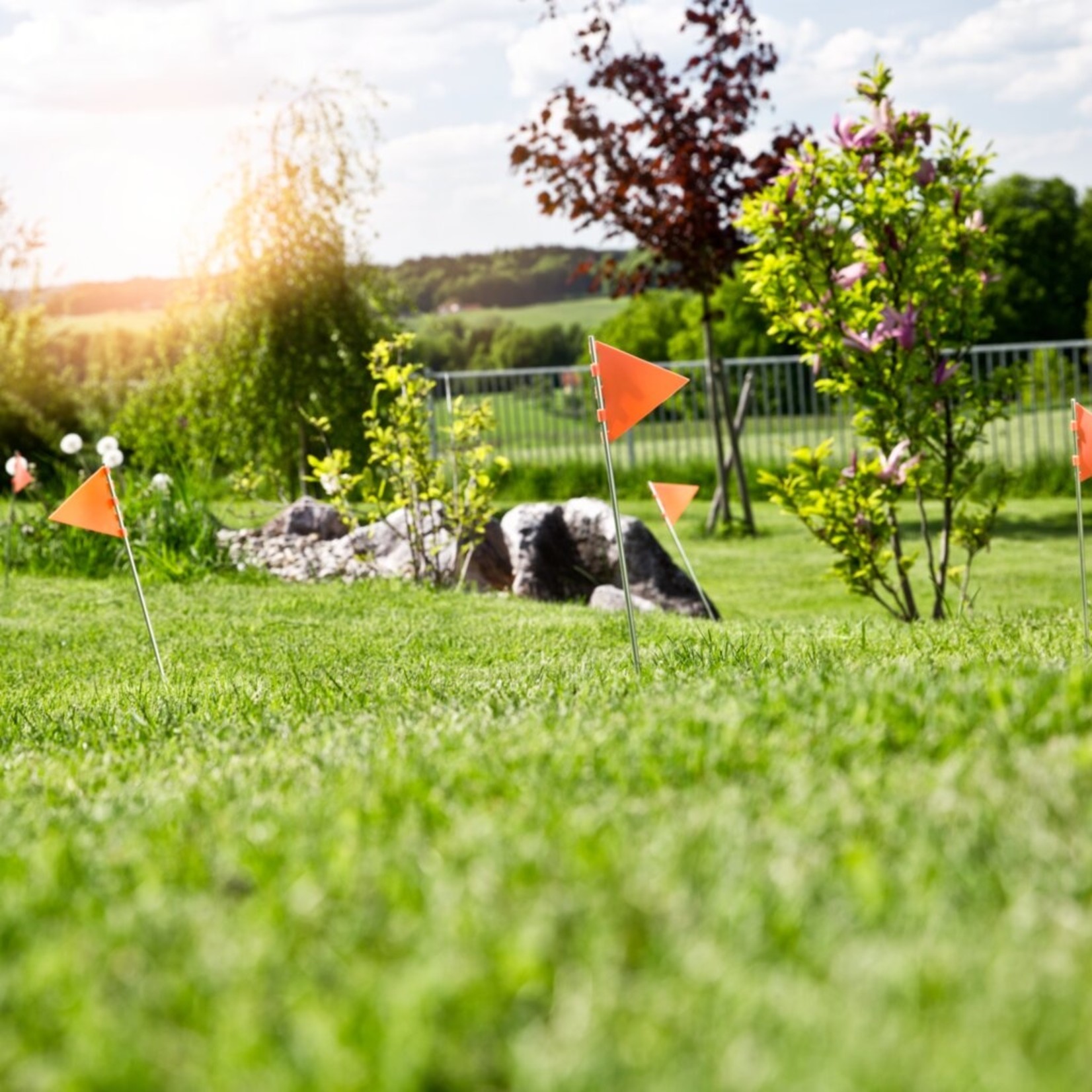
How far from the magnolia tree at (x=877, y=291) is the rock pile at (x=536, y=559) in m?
1.80

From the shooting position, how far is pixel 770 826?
2506 mm

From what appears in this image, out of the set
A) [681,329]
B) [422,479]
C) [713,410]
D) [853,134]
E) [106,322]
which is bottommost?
[422,479]

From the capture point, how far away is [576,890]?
7.40ft

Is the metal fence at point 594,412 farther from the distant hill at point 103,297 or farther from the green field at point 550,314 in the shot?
the green field at point 550,314

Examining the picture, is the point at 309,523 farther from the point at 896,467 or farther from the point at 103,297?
the point at 103,297

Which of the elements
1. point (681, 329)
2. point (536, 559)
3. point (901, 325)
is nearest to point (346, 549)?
point (536, 559)

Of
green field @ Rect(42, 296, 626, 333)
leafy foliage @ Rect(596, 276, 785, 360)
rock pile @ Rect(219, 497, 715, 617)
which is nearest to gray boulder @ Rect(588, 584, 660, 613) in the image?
rock pile @ Rect(219, 497, 715, 617)

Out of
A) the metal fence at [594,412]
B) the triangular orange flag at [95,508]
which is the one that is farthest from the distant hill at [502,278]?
the triangular orange flag at [95,508]

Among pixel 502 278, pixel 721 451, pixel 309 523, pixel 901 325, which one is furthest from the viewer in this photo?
pixel 502 278

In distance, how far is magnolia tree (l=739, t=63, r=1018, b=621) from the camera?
6773 millimetres

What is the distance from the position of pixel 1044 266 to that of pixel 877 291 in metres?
51.0

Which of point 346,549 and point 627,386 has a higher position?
point 627,386

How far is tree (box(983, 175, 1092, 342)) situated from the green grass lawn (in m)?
51.3

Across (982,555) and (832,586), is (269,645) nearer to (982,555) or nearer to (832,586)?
(832,586)
